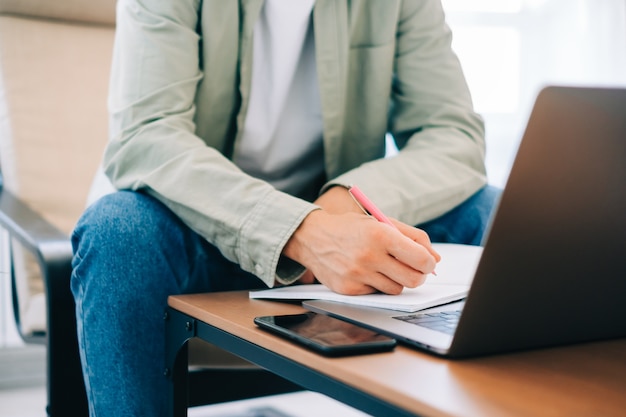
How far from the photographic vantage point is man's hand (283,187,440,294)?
67 centimetres

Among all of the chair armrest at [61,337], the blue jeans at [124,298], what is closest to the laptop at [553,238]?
the blue jeans at [124,298]

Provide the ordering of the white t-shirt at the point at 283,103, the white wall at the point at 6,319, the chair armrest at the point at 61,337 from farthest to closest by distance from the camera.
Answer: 1. the white wall at the point at 6,319
2. the white t-shirt at the point at 283,103
3. the chair armrest at the point at 61,337

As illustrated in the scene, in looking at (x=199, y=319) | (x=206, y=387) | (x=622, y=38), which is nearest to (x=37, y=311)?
(x=206, y=387)

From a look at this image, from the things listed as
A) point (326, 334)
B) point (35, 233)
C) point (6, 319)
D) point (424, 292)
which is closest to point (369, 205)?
point (424, 292)

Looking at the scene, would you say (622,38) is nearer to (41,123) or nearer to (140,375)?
(41,123)

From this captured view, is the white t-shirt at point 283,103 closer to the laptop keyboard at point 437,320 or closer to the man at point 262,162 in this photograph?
the man at point 262,162

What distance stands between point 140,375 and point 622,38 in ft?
6.67

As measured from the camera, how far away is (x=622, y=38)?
2264mm

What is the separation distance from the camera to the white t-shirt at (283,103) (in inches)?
42.3

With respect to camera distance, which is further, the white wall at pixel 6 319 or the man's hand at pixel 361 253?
the white wall at pixel 6 319

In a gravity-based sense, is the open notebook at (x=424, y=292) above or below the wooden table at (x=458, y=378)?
below

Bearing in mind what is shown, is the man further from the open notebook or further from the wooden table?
the wooden table

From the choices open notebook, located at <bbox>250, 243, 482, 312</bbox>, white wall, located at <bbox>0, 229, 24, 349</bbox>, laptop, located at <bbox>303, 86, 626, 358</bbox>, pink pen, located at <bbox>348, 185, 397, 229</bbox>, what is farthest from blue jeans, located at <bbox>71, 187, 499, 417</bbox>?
white wall, located at <bbox>0, 229, 24, 349</bbox>

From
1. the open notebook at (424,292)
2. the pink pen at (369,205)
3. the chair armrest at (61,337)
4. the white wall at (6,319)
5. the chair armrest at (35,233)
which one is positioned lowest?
the white wall at (6,319)
